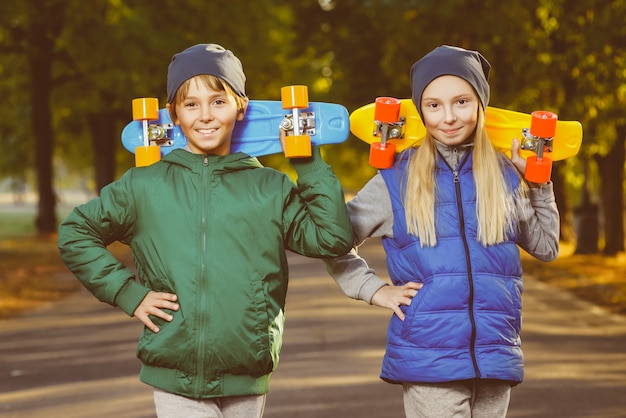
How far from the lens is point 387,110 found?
4.07 meters

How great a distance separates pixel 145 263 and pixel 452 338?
1017mm

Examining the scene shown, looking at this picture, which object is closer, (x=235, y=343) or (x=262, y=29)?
(x=235, y=343)

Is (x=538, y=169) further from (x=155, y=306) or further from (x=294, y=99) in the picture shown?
(x=155, y=306)

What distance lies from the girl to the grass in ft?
28.6

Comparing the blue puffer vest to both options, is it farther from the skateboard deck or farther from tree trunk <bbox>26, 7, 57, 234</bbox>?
tree trunk <bbox>26, 7, 57, 234</bbox>

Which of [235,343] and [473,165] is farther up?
[473,165]

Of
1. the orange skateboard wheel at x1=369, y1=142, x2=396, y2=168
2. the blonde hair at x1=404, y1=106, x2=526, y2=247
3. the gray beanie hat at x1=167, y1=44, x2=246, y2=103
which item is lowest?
the blonde hair at x1=404, y1=106, x2=526, y2=247

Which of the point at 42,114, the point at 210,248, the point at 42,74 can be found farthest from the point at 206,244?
the point at 42,114

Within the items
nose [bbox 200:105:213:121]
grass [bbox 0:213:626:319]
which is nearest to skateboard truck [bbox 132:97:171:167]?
nose [bbox 200:105:213:121]

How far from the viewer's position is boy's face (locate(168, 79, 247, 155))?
151 inches

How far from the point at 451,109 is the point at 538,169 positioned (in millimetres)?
365

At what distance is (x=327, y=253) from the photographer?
3826 millimetres

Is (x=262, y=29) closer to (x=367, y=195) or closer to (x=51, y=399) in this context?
(x=51, y=399)

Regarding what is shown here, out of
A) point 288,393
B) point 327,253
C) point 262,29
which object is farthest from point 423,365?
point 262,29
